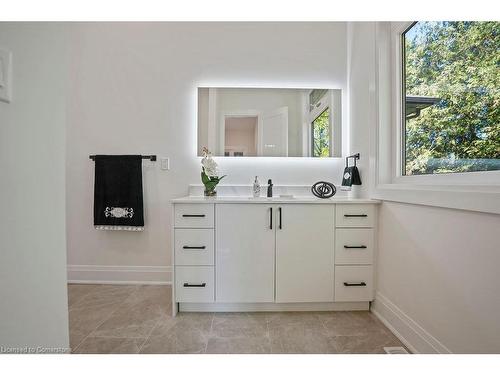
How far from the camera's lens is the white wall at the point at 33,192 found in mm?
526

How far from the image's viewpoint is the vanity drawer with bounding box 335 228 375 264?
1.71m

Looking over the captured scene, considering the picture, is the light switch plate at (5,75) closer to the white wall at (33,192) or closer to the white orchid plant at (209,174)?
the white wall at (33,192)

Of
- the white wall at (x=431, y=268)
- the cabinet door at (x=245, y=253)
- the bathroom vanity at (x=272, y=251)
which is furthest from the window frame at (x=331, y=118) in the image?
the cabinet door at (x=245, y=253)

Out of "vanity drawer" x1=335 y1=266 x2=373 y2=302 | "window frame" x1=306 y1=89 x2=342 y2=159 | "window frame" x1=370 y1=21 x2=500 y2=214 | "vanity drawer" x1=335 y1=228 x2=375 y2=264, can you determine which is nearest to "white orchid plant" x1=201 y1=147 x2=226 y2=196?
"window frame" x1=306 y1=89 x2=342 y2=159

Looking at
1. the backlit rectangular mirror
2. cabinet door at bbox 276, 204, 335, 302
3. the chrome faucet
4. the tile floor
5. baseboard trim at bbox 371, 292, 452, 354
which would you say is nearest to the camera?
baseboard trim at bbox 371, 292, 452, 354

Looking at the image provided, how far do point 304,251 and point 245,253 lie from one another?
41 cm

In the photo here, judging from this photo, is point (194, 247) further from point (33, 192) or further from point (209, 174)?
point (33, 192)

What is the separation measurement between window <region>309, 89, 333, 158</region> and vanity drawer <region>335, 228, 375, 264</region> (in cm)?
80

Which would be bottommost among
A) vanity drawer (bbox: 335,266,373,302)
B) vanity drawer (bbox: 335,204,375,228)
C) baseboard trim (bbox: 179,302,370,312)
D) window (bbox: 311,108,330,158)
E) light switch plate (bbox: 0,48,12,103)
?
baseboard trim (bbox: 179,302,370,312)

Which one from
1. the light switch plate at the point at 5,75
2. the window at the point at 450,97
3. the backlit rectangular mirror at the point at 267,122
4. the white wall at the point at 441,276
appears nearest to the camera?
the light switch plate at the point at 5,75

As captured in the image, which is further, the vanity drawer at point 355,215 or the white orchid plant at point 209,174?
the white orchid plant at point 209,174

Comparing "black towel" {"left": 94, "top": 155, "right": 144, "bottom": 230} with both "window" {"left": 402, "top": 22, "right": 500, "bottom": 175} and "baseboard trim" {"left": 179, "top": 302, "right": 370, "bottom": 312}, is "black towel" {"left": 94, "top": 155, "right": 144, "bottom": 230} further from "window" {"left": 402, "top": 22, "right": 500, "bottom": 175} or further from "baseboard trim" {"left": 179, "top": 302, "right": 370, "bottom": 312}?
"window" {"left": 402, "top": 22, "right": 500, "bottom": 175}

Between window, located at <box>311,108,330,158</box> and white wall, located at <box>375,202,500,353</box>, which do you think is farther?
window, located at <box>311,108,330,158</box>

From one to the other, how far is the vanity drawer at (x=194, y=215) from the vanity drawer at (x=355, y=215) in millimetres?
883
